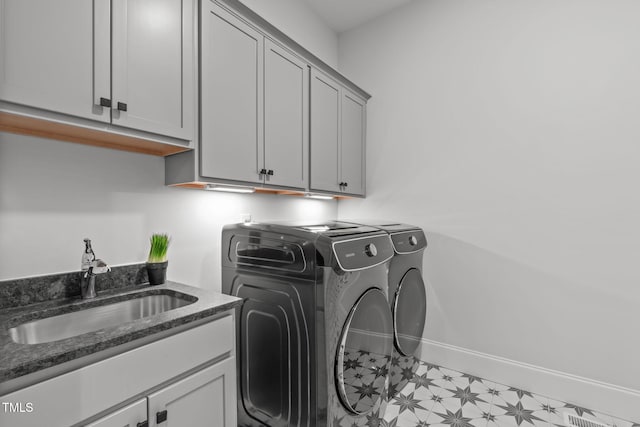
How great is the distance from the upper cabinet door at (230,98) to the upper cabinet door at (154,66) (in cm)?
8

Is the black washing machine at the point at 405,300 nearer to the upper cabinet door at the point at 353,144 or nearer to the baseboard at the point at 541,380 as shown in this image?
the baseboard at the point at 541,380

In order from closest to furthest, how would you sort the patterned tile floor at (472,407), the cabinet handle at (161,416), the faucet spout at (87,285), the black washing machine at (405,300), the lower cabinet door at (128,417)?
the lower cabinet door at (128,417) → the cabinet handle at (161,416) → the faucet spout at (87,285) → the patterned tile floor at (472,407) → the black washing machine at (405,300)

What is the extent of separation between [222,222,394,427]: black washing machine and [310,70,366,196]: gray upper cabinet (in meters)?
0.77

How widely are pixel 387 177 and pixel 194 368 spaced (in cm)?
220

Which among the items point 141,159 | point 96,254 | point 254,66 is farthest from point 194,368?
point 254,66

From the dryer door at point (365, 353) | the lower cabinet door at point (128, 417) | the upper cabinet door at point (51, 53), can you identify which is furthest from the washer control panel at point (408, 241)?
the upper cabinet door at point (51, 53)

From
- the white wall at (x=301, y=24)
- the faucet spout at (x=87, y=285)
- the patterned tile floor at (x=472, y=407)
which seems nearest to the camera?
the faucet spout at (x=87, y=285)

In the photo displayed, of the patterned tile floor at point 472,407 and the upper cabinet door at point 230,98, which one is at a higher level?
the upper cabinet door at point 230,98

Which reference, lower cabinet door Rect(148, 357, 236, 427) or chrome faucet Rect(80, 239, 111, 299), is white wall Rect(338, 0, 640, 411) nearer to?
lower cabinet door Rect(148, 357, 236, 427)

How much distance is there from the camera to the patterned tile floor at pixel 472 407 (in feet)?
6.12

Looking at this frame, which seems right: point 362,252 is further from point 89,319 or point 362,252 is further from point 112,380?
point 89,319

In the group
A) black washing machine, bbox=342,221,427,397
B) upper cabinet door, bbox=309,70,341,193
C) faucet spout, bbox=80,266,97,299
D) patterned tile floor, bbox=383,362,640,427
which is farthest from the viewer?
upper cabinet door, bbox=309,70,341,193

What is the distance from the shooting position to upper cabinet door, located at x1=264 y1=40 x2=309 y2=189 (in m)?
1.87

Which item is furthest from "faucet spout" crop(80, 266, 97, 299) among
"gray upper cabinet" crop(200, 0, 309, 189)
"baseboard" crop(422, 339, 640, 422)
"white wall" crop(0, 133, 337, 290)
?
"baseboard" crop(422, 339, 640, 422)
